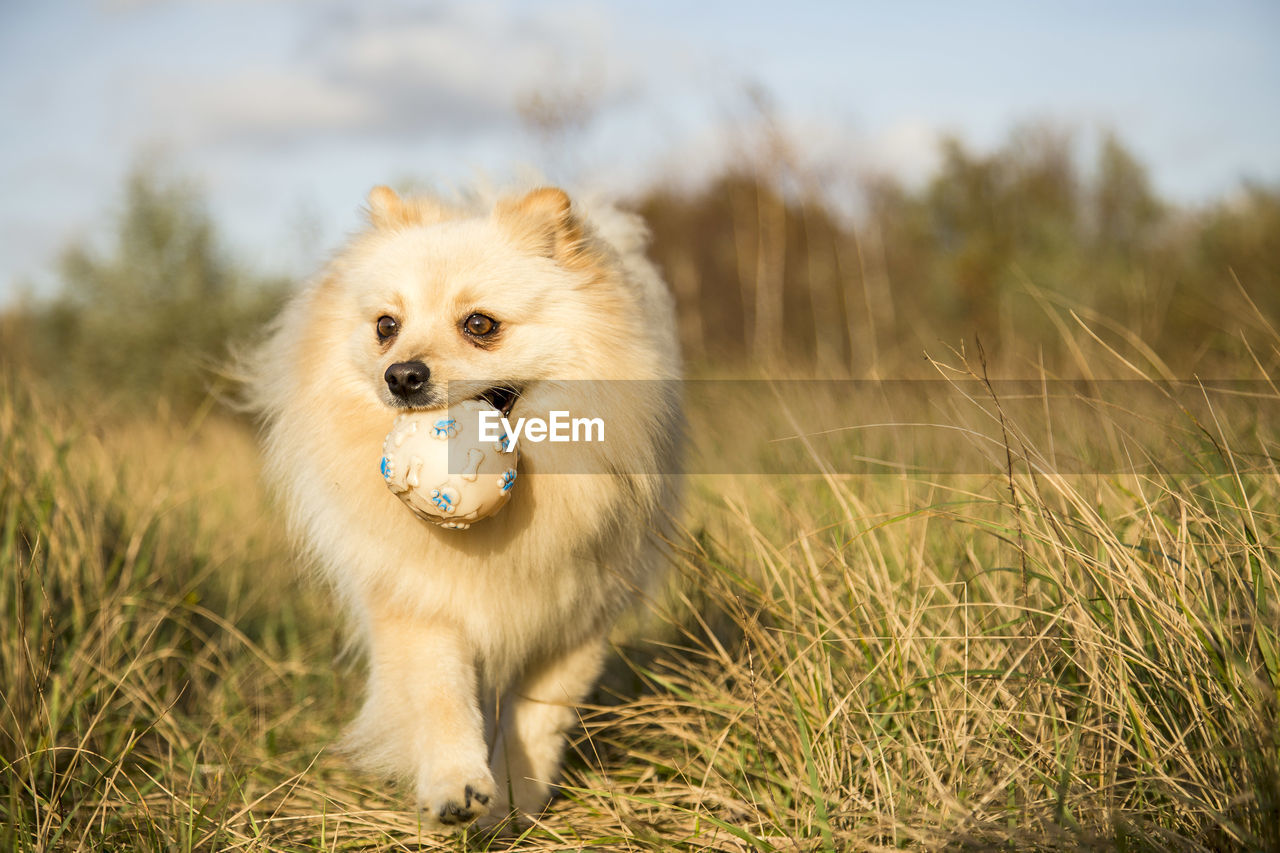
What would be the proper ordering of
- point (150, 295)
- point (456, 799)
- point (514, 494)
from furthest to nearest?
1. point (150, 295)
2. point (514, 494)
3. point (456, 799)

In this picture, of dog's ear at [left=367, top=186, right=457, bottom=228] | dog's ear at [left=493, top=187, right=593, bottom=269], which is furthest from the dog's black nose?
dog's ear at [left=367, top=186, right=457, bottom=228]

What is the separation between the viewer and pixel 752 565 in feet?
10.6

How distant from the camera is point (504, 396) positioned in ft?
8.34

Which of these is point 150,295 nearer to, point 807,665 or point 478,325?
point 478,325

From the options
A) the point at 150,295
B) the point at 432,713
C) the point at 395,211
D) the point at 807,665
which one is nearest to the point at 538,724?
the point at 432,713

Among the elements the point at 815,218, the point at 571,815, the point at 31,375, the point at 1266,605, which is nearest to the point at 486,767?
the point at 571,815

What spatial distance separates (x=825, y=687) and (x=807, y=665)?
0.24ft

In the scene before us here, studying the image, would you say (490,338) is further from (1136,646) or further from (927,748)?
(1136,646)

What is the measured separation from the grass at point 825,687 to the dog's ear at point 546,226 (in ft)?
3.25

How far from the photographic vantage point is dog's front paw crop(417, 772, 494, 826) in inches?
82.3

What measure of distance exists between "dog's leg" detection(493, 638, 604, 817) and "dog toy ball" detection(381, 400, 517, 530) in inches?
26.4

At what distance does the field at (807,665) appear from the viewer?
5.72ft

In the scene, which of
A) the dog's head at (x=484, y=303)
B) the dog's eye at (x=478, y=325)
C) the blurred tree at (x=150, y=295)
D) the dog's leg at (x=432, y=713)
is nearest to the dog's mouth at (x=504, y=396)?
the dog's head at (x=484, y=303)

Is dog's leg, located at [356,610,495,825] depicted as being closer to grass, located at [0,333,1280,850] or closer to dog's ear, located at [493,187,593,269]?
grass, located at [0,333,1280,850]
